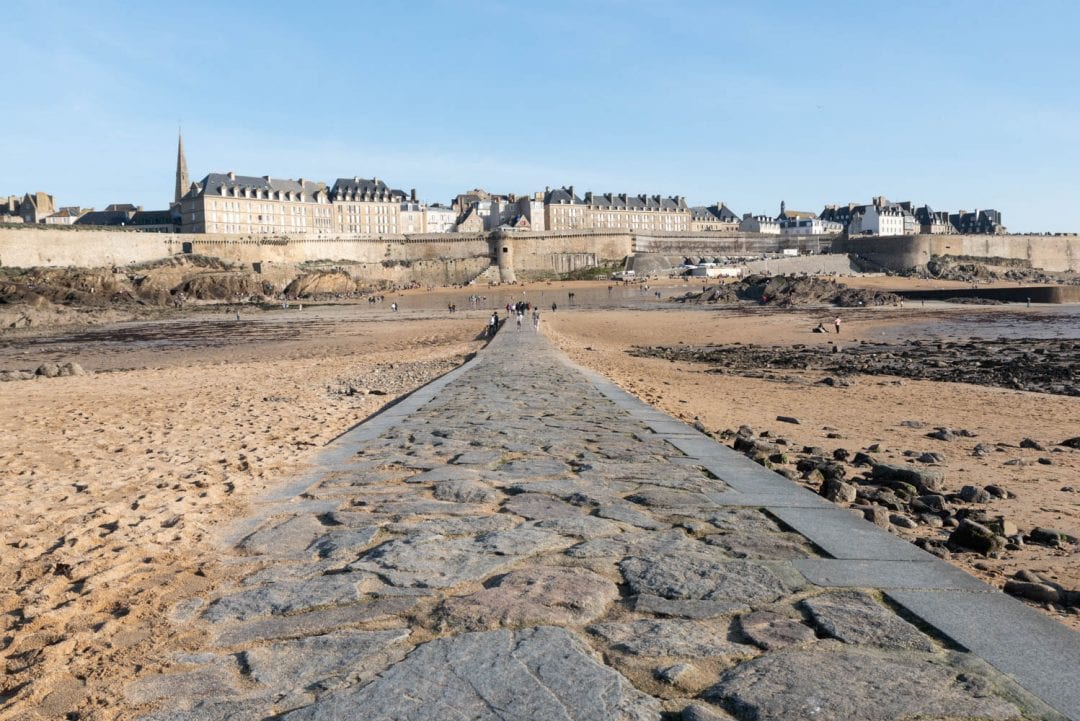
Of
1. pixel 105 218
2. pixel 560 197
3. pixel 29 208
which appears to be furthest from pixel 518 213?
pixel 29 208

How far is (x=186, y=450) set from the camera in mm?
8422

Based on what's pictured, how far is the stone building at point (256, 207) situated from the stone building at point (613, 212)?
32.0 m

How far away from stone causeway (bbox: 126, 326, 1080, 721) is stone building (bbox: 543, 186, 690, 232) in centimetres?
11143

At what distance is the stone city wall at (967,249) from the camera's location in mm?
98438

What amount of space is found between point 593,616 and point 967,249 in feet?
380

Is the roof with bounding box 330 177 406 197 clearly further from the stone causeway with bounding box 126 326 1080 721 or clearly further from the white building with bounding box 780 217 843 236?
the stone causeway with bounding box 126 326 1080 721

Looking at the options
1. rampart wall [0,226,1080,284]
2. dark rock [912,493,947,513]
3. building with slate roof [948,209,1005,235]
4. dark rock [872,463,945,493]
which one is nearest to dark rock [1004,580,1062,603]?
dark rock [912,493,947,513]

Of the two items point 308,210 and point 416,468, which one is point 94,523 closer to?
point 416,468

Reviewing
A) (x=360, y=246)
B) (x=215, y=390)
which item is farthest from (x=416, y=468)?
(x=360, y=246)

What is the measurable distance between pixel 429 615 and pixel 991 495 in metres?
5.76

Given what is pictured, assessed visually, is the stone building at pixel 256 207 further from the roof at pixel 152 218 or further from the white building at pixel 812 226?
the white building at pixel 812 226

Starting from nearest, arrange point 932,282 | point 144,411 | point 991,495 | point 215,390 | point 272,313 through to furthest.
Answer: point 991,495 < point 144,411 < point 215,390 < point 272,313 < point 932,282

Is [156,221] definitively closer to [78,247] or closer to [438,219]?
[78,247]

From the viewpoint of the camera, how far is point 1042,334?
30.7 metres
